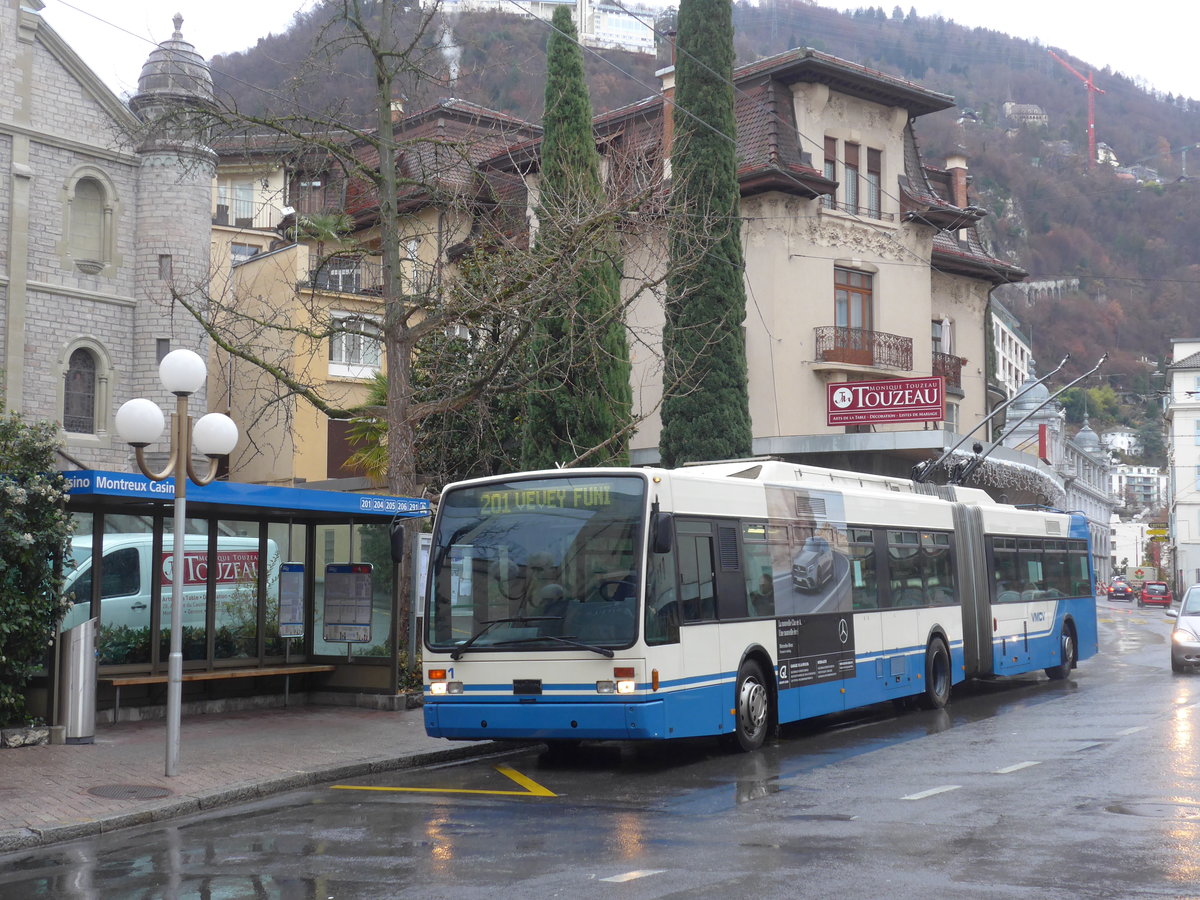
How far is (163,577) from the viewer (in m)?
16.8

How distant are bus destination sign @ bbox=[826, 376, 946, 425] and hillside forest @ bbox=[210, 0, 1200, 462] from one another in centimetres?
3083

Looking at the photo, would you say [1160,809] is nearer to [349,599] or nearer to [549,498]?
[549,498]

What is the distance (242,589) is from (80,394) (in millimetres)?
26100

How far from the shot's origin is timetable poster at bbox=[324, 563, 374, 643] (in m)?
18.2

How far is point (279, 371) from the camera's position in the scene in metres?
18.5

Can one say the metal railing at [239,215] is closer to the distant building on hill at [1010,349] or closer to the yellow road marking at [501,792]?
the yellow road marking at [501,792]

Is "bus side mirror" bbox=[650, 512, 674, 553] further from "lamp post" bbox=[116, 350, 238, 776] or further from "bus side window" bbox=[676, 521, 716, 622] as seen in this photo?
"lamp post" bbox=[116, 350, 238, 776]

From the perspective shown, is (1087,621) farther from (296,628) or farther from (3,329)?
(3,329)

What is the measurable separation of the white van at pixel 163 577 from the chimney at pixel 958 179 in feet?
106

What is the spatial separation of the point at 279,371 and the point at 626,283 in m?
20.1

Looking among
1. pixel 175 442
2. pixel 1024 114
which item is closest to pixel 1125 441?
pixel 1024 114

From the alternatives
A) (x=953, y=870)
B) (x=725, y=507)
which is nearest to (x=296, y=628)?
(x=725, y=507)

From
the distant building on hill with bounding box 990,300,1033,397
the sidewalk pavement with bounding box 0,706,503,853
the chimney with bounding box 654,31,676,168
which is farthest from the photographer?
the distant building on hill with bounding box 990,300,1033,397

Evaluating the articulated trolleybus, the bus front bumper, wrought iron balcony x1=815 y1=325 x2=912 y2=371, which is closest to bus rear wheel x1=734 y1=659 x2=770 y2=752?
the articulated trolleybus
